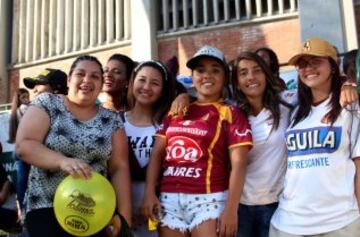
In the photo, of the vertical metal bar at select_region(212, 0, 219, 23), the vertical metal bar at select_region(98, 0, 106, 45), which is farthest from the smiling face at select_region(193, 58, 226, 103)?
the vertical metal bar at select_region(98, 0, 106, 45)

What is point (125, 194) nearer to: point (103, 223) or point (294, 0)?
point (103, 223)

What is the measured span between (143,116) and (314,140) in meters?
1.37

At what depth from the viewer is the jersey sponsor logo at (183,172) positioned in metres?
3.17

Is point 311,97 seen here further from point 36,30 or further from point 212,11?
point 36,30

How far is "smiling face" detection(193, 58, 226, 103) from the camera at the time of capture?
3.45 metres

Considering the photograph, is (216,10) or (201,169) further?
(216,10)

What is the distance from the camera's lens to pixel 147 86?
147 inches

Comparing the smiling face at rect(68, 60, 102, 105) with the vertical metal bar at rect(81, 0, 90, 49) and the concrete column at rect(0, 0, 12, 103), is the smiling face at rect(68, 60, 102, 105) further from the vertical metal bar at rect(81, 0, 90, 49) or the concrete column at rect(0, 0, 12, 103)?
the concrete column at rect(0, 0, 12, 103)

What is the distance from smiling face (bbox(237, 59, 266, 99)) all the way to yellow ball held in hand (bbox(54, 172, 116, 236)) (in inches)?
52.0

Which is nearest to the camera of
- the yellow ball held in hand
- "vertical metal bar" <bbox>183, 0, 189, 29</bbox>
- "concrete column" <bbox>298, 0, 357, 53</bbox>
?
the yellow ball held in hand

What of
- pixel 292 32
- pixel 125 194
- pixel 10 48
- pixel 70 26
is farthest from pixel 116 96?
pixel 10 48

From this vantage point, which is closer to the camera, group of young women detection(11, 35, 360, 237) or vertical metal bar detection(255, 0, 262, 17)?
group of young women detection(11, 35, 360, 237)

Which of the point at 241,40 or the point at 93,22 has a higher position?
the point at 93,22

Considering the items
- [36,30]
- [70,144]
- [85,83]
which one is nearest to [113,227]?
[70,144]
